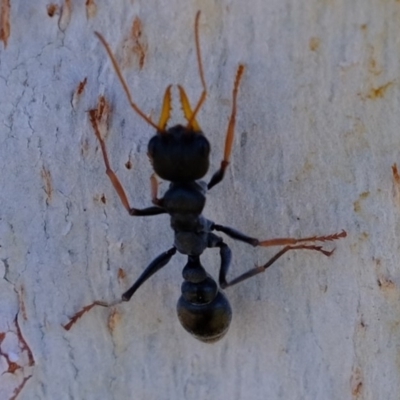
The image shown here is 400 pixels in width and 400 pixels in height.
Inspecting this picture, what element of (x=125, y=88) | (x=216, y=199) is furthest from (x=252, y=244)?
(x=125, y=88)

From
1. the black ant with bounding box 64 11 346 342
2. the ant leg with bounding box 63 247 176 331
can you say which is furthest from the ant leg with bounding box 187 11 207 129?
the ant leg with bounding box 63 247 176 331

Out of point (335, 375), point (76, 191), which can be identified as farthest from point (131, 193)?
point (335, 375)

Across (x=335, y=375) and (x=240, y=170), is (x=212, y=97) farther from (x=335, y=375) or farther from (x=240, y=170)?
(x=335, y=375)

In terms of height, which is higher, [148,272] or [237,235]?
[237,235]

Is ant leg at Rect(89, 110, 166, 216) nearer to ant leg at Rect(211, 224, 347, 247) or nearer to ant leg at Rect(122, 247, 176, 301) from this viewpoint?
ant leg at Rect(122, 247, 176, 301)

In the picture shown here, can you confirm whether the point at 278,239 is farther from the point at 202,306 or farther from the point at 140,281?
the point at 140,281

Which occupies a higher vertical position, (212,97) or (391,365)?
(212,97)
